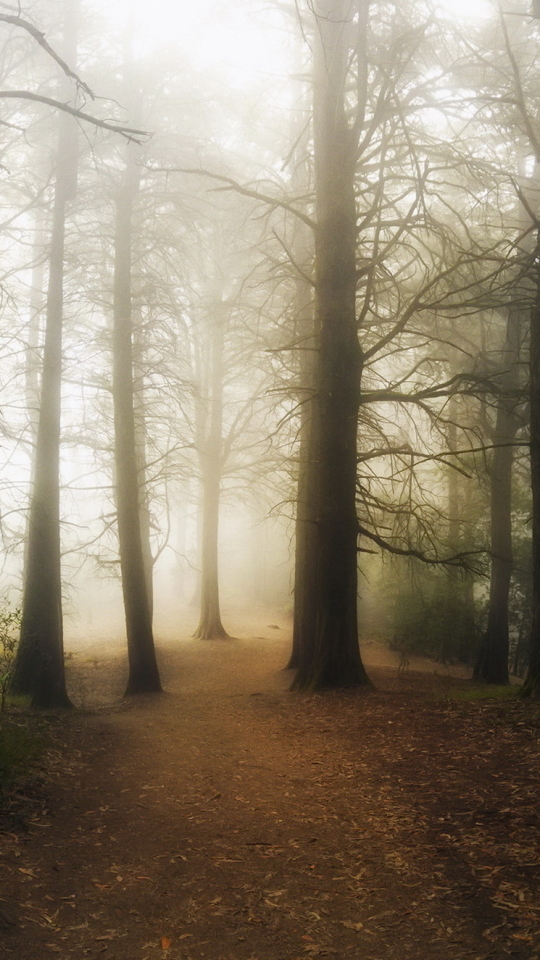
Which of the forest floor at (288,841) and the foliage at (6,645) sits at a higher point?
the foliage at (6,645)

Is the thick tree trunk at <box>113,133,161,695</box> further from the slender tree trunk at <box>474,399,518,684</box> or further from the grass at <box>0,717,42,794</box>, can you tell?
the slender tree trunk at <box>474,399,518,684</box>

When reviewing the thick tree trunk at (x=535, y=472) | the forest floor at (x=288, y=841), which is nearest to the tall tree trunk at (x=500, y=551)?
the thick tree trunk at (x=535, y=472)

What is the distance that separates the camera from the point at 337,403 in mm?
10375

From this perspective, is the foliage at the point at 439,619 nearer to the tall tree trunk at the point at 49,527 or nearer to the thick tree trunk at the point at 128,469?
the thick tree trunk at the point at 128,469

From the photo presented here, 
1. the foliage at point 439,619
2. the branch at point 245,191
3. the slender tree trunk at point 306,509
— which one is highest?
the branch at point 245,191

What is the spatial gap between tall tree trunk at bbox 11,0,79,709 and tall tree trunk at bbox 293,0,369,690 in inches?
167

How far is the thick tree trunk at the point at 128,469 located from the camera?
13.9 metres

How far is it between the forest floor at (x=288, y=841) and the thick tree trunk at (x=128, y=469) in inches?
216

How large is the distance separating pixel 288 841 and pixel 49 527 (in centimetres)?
827

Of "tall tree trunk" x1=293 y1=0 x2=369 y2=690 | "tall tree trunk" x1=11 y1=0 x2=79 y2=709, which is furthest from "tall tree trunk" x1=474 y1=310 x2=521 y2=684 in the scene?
"tall tree trunk" x1=11 y1=0 x2=79 y2=709

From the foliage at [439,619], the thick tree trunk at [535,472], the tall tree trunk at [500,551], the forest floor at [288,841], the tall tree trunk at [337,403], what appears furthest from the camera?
the foliage at [439,619]

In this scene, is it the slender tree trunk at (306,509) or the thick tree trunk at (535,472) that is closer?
the thick tree trunk at (535,472)

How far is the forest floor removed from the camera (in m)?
3.83

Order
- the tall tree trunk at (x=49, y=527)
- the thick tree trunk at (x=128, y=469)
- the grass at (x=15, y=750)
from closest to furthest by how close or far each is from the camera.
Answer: the grass at (x=15, y=750) < the tall tree trunk at (x=49, y=527) < the thick tree trunk at (x=128, y=469)
